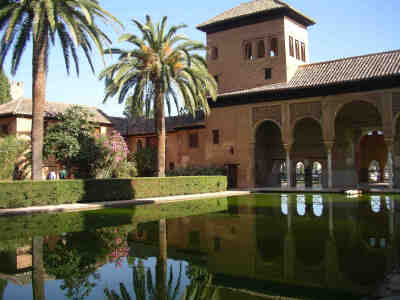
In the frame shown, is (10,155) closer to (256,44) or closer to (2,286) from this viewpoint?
(256,44)

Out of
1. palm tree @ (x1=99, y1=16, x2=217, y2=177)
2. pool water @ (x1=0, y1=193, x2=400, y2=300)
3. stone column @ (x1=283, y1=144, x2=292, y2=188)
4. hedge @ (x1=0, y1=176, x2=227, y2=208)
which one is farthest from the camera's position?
stone column @ (x1=283, y1=144, x2=292, y2=188)

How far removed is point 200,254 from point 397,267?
299 cm

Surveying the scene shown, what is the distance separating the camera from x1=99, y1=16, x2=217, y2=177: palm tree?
20766 millimetres

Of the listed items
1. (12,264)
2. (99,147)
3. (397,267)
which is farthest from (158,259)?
(99,147)

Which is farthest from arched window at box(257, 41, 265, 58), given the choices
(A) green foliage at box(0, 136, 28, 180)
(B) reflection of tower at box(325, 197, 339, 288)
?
(B) reflection of tower at box(325, 197, 339, 288)

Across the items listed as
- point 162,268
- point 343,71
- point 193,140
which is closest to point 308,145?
point 343,71

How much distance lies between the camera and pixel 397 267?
6.03 metres

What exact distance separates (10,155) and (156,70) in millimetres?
8940

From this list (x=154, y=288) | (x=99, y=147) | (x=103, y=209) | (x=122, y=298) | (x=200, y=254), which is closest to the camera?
(x=122, y=298)

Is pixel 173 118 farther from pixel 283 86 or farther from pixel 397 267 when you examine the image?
pixel 397 267

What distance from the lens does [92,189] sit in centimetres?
1823

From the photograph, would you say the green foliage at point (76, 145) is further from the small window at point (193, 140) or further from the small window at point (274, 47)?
the small window at point (274, 47)

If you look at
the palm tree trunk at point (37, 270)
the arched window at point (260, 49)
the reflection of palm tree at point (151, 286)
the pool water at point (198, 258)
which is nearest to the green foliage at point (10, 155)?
the pool water at point (198, 258)

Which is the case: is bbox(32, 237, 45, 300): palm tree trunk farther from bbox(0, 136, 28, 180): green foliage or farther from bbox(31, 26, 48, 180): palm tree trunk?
bbox(0, 136, 28, 180): green foliage
